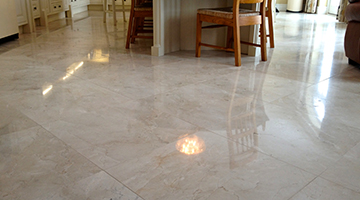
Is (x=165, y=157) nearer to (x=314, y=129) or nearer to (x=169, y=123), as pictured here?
(x=169, y=123)

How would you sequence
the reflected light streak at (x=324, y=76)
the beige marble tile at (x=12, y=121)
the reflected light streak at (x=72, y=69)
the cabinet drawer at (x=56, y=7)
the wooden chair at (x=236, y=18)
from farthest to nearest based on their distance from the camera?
the cabinet drawer at (x=56, y=7) < the wooden chair at (x=236, y=18) < the reflected light streak at (x=72, y=69) < the reflected light streak at (x=324, y=76) < the beige marble tile at (x=12, y=121)

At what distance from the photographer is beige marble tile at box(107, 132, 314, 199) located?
1119 mm

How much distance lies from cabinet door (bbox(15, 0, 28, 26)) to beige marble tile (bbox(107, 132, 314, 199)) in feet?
11.0

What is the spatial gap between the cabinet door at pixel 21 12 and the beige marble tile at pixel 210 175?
132 inches

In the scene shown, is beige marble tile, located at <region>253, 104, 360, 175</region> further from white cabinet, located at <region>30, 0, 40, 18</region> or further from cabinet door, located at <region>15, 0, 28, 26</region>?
white cabinet, located at <region>30, 0, 40, 18</region>

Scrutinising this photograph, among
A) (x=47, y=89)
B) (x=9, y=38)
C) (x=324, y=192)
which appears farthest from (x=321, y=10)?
(x=324, y=192)

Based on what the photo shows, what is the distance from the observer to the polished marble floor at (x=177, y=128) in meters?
1.16

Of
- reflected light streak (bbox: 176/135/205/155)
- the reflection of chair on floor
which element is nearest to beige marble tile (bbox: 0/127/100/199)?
reflected light streak (bbox: 176/135/205/155)

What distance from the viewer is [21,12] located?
13.2 feet

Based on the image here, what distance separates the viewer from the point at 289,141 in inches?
57.9

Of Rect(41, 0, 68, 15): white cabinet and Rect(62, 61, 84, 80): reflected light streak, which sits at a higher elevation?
Rect(41, 0, 68, 15): white cabinet

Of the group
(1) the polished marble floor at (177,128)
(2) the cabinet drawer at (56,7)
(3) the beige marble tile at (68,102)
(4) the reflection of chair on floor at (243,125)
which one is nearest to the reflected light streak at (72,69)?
(1) the polished marble floor at (177,128)

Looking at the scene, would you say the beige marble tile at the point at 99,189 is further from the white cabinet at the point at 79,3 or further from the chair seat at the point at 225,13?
the white cabinet at the point at 79,3

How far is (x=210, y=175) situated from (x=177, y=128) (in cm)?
42
